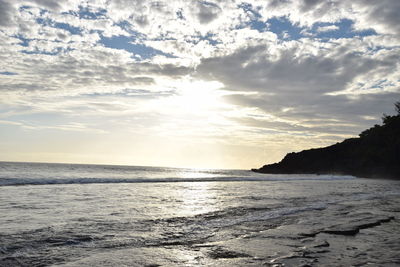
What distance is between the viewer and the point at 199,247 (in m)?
7.38

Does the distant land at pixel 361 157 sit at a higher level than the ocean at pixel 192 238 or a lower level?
higher

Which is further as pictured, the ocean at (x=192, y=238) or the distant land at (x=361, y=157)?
the distant land at (x=361, y=157)

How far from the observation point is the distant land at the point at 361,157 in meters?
86.4

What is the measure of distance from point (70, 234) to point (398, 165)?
9539cm

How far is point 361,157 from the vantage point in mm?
100938

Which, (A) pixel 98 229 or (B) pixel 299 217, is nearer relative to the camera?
(A) pixel 98 229

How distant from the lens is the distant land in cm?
8644

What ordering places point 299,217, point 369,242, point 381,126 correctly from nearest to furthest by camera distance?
point 369,242, point 299,217, point 381,126

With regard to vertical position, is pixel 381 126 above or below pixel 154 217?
above

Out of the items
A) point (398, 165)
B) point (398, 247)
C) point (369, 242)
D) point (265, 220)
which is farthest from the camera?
point (398, 165)

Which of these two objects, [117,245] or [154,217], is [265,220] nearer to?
[154,217]

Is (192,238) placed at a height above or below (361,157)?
below

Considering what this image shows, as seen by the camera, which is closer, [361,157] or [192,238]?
[192,238]

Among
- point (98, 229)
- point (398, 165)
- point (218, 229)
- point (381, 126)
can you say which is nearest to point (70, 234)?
point (98, 229)
